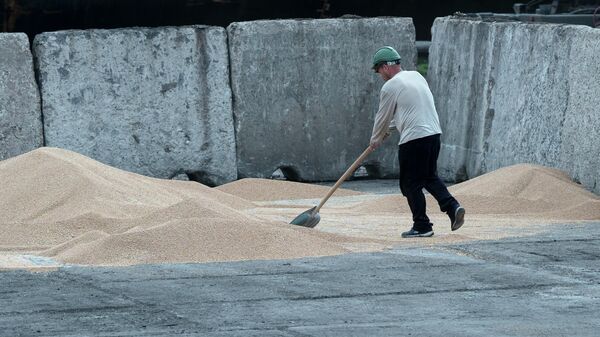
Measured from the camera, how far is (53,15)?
19.5 metres

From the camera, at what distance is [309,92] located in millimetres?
15539

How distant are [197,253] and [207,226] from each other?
33 cm

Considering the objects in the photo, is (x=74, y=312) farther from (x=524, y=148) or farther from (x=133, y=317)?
(x=524, y=148)

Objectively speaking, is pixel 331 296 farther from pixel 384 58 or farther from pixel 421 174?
pixel 384 58

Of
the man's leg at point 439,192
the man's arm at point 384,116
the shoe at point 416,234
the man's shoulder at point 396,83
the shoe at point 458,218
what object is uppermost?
the man's shoulder at point 396,83

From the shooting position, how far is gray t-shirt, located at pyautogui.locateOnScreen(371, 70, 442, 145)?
10.7 metres

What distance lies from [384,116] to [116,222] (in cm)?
216

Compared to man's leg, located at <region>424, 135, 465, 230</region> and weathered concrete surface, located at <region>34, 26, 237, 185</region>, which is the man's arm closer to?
man's leg, located at <region>424, 135, 465, 230</region>

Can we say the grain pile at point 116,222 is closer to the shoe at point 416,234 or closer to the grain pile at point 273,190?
the shoe at point 416,234

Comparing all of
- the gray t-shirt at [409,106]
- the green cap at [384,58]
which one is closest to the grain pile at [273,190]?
the gray t-shirt at [409,106]

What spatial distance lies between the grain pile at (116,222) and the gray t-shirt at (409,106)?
3.91 feet

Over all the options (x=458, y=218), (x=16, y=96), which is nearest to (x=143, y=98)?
(x=16, y=96)

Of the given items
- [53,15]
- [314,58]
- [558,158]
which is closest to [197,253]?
[558,158]

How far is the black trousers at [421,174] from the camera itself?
1073cm
